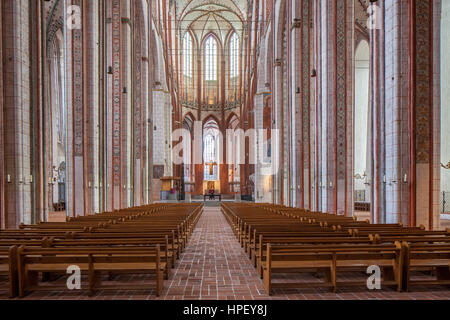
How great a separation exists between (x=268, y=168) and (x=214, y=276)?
25585 millimetres

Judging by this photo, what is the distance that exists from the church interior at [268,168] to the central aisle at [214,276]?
5 centimetres

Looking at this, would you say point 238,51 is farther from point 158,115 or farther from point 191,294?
point 191,294

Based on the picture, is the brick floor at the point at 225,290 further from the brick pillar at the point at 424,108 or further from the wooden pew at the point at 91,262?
the brick pillar at the point at 424,108

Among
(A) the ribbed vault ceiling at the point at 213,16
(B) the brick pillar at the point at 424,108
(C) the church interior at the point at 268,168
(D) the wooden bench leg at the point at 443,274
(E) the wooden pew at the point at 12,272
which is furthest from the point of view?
(A) the ribbed vault ceiling at the point at 213,16

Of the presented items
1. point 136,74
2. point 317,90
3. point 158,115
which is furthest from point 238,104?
point 317,90

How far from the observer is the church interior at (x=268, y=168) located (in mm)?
4891

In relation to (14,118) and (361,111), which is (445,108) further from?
(14,118)

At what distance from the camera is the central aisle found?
486 centimetres

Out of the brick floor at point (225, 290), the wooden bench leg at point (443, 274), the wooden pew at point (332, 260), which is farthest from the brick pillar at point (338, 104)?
the wooden pew at point (332, 260)

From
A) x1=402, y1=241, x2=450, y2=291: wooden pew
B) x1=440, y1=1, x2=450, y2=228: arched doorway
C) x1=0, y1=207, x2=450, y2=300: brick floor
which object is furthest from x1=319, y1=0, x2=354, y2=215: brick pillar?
x1=402, y1=241, x2=450, y2=291: wooden pew

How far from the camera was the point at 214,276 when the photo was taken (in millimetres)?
5844

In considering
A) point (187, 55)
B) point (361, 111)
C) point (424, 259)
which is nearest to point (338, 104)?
point (424, 259)

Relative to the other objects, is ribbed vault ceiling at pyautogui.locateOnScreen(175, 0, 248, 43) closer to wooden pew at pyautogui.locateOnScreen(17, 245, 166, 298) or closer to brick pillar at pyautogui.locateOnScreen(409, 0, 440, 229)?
brick pillar at pyautogui.locateOnScreen(409, 0, 440, 229)

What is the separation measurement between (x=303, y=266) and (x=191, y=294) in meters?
1.52
